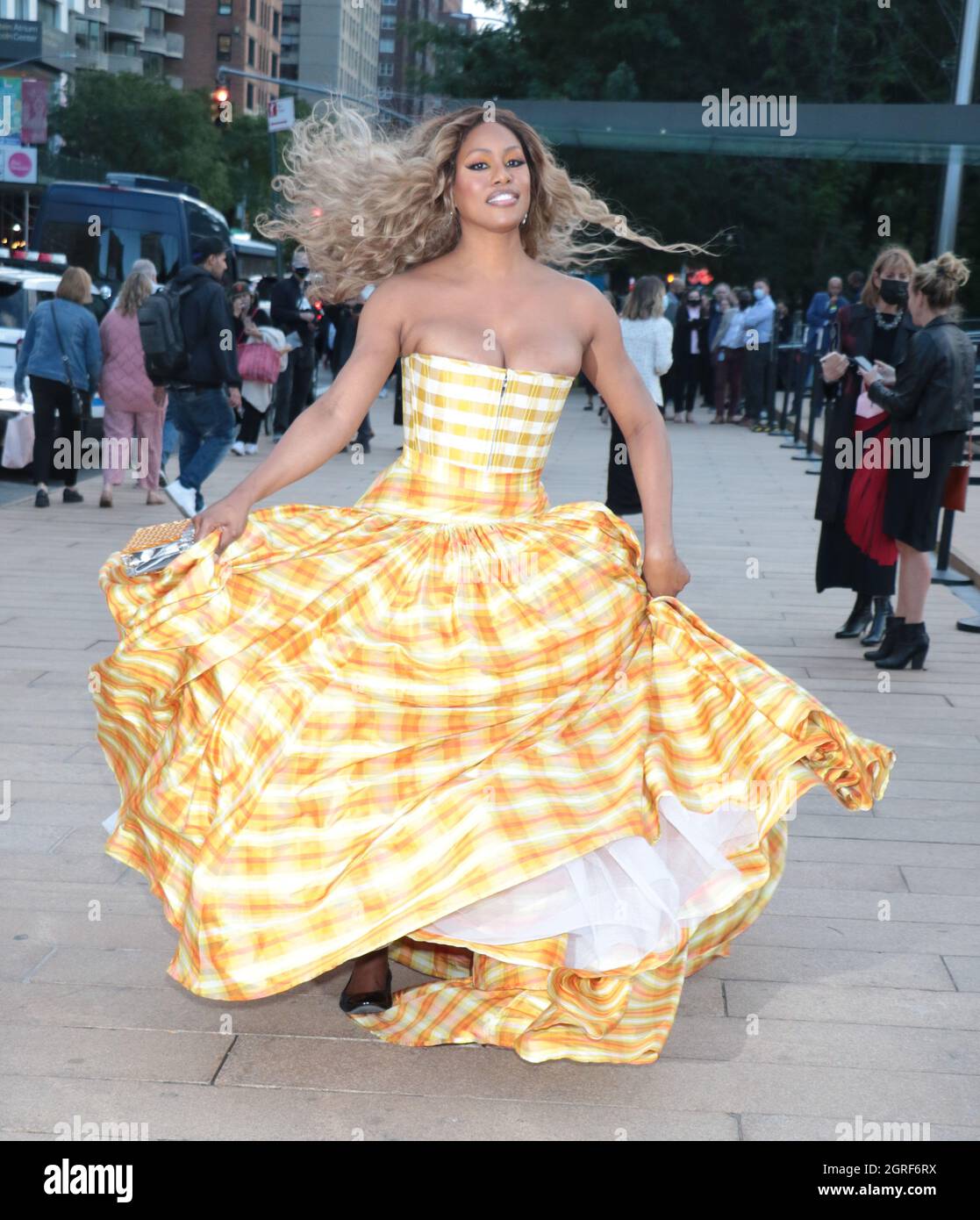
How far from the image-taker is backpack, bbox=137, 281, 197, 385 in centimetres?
1158

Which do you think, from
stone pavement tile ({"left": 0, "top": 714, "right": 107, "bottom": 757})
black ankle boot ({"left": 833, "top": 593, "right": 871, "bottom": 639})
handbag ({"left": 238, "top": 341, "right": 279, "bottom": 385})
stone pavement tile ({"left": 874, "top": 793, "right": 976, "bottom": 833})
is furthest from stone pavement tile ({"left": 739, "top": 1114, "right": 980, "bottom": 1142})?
handbag ({"left": 238, "top": 341, "right": 279, "bottom": 385})

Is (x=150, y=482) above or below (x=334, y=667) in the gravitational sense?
below

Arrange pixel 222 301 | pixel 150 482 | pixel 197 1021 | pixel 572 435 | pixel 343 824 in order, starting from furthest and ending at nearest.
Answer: pixel 572 435 < pixel 150 482 < pixel 222 301 < pixel 197 1021 < pixel 343 824

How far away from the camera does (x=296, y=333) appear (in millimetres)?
17797

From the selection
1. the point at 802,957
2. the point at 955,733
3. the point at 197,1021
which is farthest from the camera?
the point at 955,733

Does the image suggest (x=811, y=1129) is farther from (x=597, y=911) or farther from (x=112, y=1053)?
(x=112, y=1053)

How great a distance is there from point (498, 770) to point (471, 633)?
1.18 feet

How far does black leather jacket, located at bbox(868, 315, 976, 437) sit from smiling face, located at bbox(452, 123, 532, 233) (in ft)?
14.0

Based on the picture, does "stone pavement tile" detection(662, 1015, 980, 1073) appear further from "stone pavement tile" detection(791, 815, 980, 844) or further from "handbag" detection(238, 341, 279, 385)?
"handbag" detection(238, 341, 279, 385)

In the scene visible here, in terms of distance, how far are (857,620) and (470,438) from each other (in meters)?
5.27

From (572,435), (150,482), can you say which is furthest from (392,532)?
(572,435)

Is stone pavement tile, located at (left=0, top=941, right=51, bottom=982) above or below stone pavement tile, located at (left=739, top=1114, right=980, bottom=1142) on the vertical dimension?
below

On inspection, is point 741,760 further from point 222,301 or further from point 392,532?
point 222,301

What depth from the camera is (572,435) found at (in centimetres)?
2069
